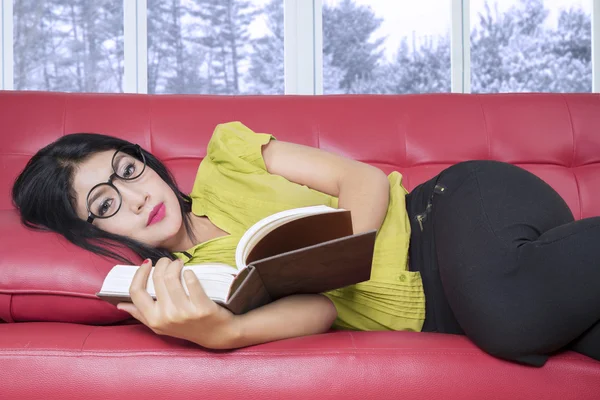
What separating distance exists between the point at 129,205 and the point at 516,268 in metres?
0.81

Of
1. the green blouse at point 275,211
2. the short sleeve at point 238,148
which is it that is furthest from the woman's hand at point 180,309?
the short sleeve at point 238,148

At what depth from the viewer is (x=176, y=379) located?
0.98 metres

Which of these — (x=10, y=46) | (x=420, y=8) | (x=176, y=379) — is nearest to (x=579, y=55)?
(x=420, y=8)

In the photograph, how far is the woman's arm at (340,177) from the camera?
135 cm

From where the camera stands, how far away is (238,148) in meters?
1.52

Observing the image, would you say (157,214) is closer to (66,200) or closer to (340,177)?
(66,200)

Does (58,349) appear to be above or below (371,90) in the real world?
below

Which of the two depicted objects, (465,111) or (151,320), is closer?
(151,320)

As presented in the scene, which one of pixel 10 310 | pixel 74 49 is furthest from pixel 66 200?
pixel 74 49

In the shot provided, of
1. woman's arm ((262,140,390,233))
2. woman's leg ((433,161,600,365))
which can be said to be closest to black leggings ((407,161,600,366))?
woman's leg ((433,161,600,365))

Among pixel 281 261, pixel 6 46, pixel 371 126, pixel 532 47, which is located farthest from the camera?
pixel 532 47

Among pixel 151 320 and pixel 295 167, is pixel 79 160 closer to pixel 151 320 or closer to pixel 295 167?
pixel 295 167

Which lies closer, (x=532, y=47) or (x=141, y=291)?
(x=141, y=291)

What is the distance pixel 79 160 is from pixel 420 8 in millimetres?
2876
